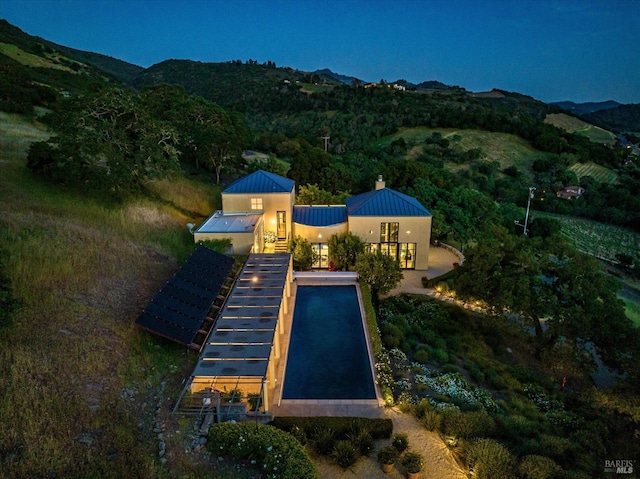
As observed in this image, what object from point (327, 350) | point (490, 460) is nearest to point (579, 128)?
point (327, 350)

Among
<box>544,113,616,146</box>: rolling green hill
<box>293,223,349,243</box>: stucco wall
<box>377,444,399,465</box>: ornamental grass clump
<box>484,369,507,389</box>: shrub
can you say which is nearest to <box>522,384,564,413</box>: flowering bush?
<box>484,369,507,389</box>: shrub

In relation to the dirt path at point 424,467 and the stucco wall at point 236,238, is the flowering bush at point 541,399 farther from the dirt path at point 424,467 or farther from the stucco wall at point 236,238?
the stucco wall at point 236,238

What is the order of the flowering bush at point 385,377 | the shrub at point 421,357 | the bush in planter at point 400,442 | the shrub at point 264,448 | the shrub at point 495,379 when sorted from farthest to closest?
the shrub at point 421,357, the shrub at point 495,379, the flowering bush at point 385,377, the bush in planter at point 400,442, the shrub at point 264,448

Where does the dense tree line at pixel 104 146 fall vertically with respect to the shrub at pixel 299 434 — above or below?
above

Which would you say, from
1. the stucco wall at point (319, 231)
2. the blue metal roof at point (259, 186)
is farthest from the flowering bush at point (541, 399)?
the blue metal roof at point (259, 186)

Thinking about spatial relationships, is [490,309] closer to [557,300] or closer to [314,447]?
[557,300]

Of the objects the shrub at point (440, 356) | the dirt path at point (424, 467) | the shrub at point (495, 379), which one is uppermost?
the dirt path at point (424, 467)

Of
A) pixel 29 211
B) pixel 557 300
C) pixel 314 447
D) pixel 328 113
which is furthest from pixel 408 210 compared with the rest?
pixel 328 113
